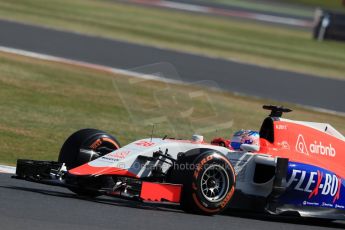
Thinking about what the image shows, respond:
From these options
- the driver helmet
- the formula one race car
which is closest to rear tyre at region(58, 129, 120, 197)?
the formula one race car

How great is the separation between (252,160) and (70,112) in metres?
6.58

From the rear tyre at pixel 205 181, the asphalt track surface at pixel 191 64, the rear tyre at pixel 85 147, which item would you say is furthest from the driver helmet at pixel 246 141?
the asphalt track surface at pixel 191 64

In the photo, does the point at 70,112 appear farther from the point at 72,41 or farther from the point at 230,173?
the point at 72,41

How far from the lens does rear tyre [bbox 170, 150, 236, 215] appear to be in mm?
9023

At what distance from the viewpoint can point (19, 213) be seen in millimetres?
7945

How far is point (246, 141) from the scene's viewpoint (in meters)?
9.85

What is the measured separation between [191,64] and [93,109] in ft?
27.1

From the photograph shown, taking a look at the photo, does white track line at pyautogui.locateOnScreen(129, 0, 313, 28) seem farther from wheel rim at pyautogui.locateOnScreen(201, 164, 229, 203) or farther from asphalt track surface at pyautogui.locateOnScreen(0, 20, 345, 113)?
wheel rim at pyautogui.locateOnScreen(201, 164, 229, 203)

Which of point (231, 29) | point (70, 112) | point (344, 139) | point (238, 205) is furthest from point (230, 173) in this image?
point (231, 29)

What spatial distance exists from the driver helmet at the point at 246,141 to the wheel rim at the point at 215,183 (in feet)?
1.80

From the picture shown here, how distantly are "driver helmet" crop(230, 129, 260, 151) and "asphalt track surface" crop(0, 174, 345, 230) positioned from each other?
0.74 m

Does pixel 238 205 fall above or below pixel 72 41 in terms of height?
below

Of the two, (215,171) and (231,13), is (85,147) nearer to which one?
(215,171)

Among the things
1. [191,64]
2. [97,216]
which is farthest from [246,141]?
[191,64]
